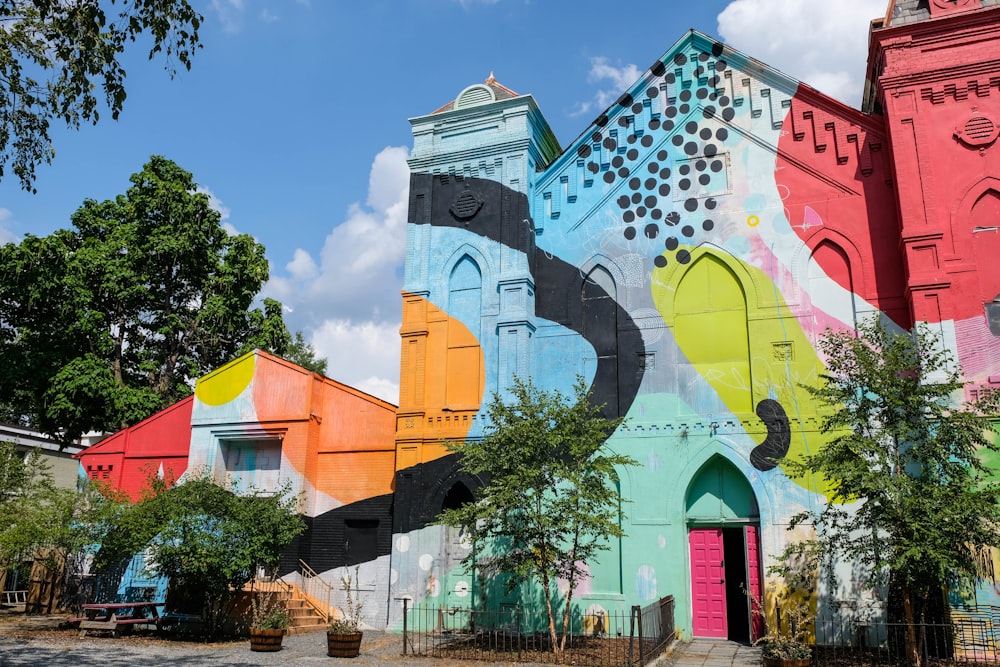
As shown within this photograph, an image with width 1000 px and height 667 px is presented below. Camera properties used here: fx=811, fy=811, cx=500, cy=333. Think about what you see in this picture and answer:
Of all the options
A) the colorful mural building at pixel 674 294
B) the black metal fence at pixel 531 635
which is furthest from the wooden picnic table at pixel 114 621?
the black metal fence at pixel 531 635

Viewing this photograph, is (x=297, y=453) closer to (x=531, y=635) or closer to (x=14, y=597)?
(x=531, y=635)

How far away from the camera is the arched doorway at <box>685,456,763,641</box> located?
17172mm

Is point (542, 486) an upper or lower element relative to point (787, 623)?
upper

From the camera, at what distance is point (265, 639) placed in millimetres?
16266

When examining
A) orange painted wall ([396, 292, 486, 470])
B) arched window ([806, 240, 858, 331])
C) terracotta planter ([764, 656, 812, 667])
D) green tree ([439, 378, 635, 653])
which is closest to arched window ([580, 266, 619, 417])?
green tree ([439, 378, 635, 653])

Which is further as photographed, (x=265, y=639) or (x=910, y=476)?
(x=265, y=639)

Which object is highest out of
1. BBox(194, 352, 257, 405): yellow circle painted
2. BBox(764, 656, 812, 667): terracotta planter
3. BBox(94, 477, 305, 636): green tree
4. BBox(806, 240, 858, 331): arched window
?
BBox(806, 240, 858, 331): arched window

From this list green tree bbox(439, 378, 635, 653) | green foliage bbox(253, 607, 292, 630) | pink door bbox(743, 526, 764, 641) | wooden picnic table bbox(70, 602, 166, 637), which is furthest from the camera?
wooden picnic table bbox(70, 602, 166, 637)

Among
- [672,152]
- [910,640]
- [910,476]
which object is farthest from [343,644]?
[672,152]

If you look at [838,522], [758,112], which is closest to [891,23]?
[758,112]

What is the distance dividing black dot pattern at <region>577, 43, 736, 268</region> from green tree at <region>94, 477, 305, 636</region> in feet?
36.0

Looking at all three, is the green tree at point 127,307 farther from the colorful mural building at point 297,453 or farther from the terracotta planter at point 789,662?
the terracotta planter at point 789,662

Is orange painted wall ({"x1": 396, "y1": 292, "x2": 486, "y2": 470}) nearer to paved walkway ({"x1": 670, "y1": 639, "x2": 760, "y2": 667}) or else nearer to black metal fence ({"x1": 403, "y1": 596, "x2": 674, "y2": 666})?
black metal fence ({"x1": 403, "y1": 596, "x2": 674, "y2": 666})

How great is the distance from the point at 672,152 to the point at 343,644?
13.3 meters
